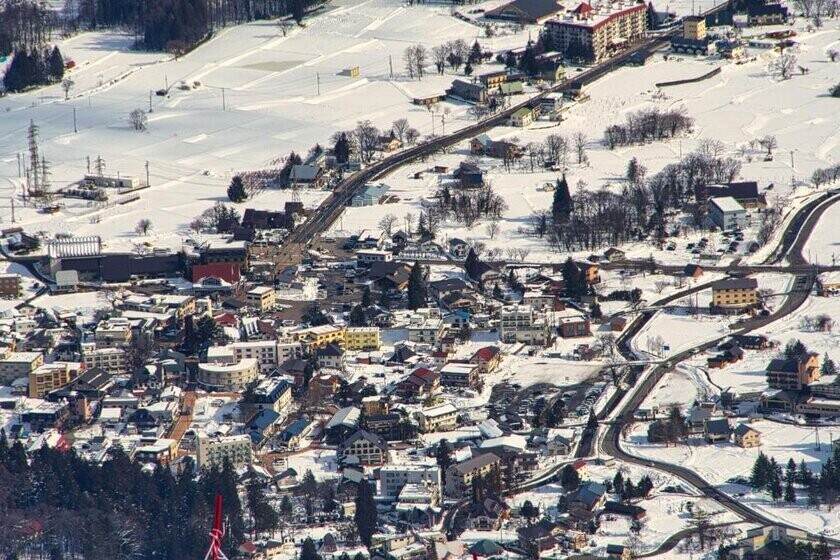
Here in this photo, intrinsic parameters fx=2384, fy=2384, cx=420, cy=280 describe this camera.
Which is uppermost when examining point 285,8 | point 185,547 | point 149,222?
point 285,8

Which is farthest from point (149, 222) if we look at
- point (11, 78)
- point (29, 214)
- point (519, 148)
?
point (11, 78)

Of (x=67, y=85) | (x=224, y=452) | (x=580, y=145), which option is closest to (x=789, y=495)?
(x=224, y=452)

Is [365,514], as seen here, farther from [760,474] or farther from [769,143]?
[769,143]

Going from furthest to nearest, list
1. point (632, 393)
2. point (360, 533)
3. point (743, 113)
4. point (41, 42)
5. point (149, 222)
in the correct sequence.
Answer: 1. point (41, 42)
2. point (743, 113)
3. point (149, 222)
4. point (632, 393)
5. point (360, 533)

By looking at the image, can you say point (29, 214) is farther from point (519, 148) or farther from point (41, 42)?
point (41, 42)

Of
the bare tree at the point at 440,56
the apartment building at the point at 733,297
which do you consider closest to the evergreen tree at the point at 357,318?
the apartment building at the point at 733,297

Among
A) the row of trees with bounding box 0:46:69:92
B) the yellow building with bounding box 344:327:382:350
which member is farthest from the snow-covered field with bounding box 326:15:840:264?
the row of trees with bounding box 0:46:69:92
